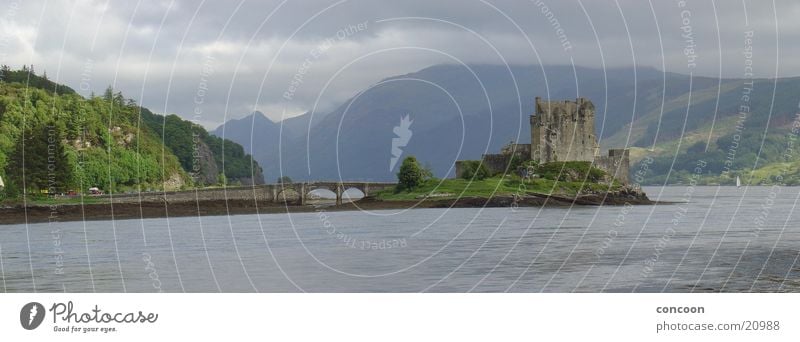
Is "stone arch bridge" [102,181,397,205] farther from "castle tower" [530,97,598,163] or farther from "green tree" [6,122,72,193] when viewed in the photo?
"castle tower" [530,97,598,163]

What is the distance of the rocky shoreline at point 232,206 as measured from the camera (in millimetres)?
120250

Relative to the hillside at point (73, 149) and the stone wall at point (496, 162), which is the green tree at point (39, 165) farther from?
the stone wall at point (496, 162)

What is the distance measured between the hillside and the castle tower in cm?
4953

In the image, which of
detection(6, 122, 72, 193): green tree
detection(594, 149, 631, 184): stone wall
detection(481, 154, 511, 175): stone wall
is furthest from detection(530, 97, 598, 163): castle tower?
detection(6, 122, 72, 193): green tree

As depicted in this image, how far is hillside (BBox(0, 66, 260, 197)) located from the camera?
445ft

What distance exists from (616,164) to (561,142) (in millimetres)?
11599

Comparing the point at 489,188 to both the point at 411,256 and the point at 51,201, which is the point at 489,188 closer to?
the point at 51,201

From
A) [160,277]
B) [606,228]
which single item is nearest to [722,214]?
[606,228]

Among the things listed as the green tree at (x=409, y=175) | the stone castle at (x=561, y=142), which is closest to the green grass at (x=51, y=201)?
the green tree at (x=409, y=175)

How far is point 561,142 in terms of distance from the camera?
564 feet

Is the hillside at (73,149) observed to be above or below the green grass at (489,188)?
above

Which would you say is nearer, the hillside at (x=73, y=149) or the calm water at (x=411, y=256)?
the calm water at (x=411, y=256)

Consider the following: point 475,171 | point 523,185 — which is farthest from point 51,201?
point 523,185

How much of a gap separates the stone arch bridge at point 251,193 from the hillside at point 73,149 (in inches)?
295
